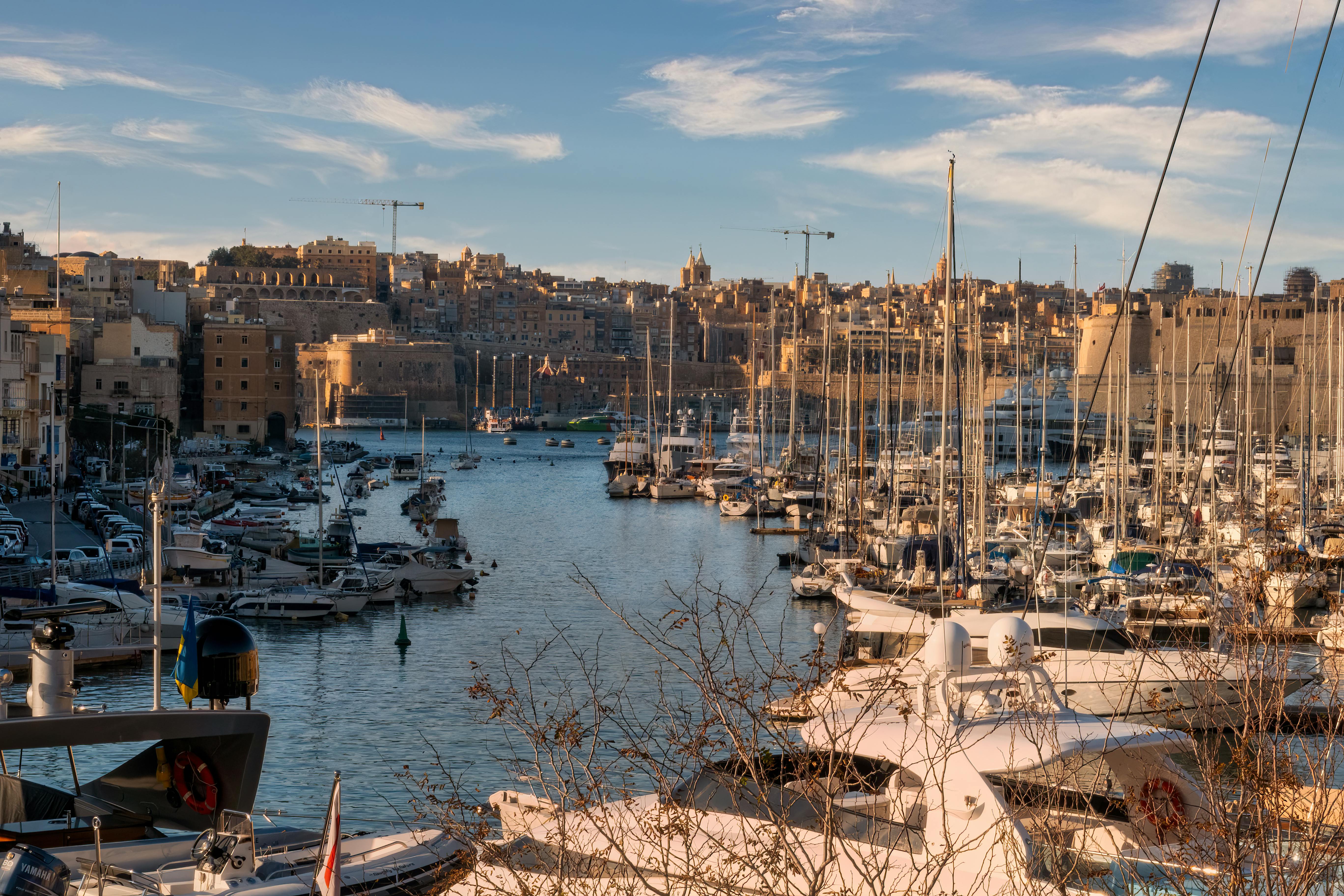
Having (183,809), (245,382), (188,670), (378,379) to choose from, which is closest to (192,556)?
(188,670)

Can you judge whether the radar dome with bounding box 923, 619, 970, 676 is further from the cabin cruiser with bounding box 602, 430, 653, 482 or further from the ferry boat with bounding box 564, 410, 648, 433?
the ferry boat with bounding box 564, 410, 648, 433

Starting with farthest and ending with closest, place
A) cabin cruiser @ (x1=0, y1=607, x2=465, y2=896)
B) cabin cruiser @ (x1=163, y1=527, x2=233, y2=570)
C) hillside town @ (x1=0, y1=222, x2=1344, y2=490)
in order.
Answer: hillside town @ (x1=0, y1=222, x2=1344, y2=490) → cabin cruiser @ (x1=163, y1=527, x2=233, y2=570) → cabin cruiser @ (x1=0, y1=607, x2=465, y2=896)

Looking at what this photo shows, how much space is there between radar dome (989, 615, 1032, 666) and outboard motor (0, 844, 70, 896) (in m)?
2.95

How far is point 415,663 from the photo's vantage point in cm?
1355

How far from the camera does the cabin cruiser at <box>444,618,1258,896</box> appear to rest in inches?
137

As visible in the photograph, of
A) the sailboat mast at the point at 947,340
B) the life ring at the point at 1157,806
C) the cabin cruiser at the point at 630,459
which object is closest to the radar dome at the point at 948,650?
the life ring at the point at 1157,806

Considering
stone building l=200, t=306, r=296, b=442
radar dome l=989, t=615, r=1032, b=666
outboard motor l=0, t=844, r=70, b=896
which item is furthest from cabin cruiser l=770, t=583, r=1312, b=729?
stone building l=200, t=306, r=296, b=442

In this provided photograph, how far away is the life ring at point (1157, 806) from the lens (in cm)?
437

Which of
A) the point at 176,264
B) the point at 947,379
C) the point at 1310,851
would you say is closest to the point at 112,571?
the point at 947,379

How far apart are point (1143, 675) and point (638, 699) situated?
11.9ft

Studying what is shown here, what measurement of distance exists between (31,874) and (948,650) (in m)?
3.09

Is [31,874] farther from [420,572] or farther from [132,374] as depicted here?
[132,374]

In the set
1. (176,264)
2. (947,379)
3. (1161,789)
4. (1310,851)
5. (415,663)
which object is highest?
(176,264)

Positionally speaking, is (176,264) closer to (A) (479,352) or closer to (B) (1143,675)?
(A) (479,352)
